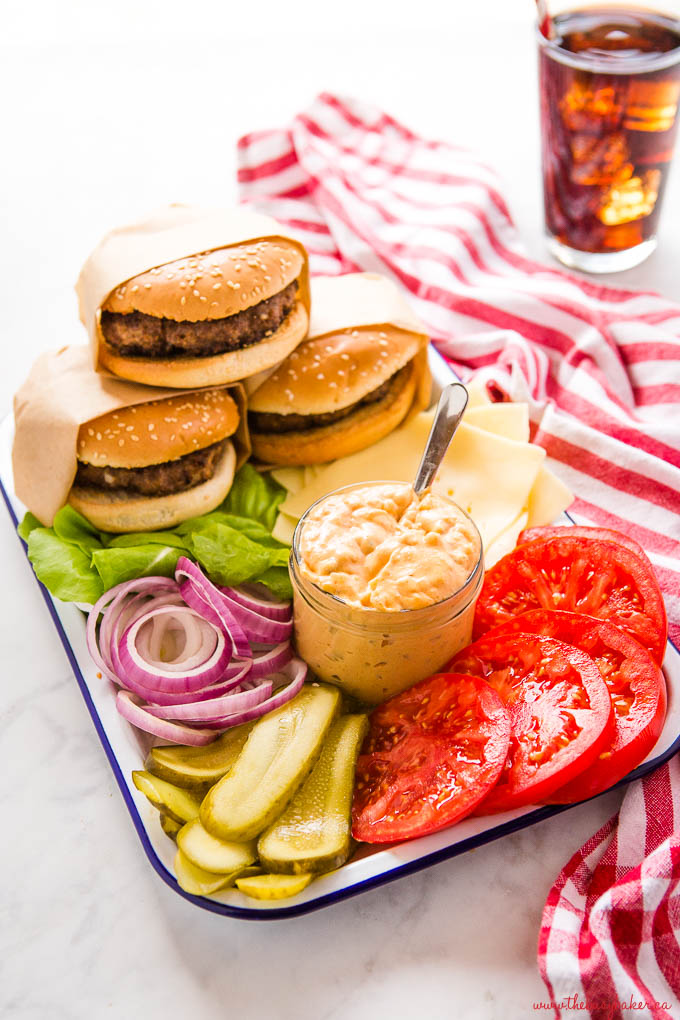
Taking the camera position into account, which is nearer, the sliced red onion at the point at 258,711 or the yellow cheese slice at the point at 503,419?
the sliced red onion at the point at 258,711

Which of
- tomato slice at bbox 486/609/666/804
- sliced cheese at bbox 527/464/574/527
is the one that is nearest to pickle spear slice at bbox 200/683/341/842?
tomato slice at bbox 486/609/666/804

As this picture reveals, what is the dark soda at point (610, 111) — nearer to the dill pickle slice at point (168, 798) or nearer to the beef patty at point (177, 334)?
the beef patty at point (177, 334)

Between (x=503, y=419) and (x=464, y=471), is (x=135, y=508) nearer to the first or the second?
(x=464, y=471)

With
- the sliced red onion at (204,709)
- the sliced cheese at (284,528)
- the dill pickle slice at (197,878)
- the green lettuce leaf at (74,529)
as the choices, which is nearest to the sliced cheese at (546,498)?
the sliced cheese at (284,528)

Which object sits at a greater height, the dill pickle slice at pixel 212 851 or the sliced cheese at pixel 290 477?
the dill pickle slice at pixel 212 851

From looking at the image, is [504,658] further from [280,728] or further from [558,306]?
[558,306]

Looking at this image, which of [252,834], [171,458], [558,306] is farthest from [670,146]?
[252,834]
